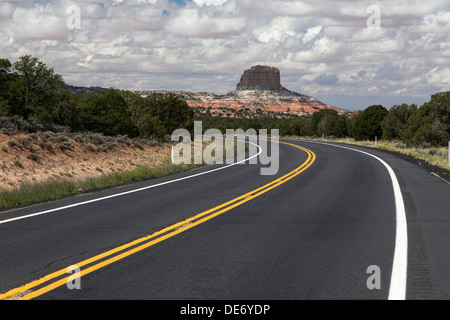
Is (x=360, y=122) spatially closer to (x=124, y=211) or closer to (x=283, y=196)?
(x=283, y=196)

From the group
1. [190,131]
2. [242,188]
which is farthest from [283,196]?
[190,131]

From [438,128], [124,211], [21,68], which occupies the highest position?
[21,68]

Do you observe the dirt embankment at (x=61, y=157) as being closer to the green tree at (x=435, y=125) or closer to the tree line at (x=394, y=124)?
the green tree at (x=435, y=125)

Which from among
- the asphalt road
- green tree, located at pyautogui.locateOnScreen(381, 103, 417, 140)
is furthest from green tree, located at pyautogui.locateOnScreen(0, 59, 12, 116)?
green tree, located at pyautogui.locateOnScreen(381, 103, 417, 140)

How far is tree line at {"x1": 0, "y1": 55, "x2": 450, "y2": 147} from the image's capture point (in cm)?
2781

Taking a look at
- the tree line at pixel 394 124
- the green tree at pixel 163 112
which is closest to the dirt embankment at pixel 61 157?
the green tree at pixel 163 112

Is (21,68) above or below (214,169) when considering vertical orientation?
above

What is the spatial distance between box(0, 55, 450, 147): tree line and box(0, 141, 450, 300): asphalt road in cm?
1876

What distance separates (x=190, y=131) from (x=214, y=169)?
3029cm

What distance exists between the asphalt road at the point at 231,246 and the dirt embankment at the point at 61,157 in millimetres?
8758

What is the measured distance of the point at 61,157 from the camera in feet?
76.8

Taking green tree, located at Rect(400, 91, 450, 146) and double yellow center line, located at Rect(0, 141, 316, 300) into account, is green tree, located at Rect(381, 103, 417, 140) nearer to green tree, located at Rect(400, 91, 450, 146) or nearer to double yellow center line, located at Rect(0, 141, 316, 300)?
green tree, located at Rect(400, 91, 450, 146)

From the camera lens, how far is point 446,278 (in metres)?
5.25

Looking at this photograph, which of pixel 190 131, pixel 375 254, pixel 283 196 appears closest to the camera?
pixel 375 254
